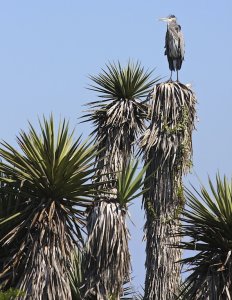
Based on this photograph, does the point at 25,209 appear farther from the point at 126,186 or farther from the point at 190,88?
the point at 190,88

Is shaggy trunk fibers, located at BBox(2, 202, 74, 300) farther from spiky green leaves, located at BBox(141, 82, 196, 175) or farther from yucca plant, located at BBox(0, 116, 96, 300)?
spiky green leaves, located at BBox(141, 82, 196, 175)

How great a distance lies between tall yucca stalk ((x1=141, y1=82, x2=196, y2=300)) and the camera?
62.0 feet

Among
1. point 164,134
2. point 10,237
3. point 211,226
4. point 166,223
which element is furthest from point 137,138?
point 10,237

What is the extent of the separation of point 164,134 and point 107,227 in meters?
2.67

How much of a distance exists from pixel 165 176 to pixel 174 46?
173 inches

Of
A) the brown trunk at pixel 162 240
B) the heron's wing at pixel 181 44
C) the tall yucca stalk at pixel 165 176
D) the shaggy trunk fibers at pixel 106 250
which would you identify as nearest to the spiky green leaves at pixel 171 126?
the tall yucca stalk at pixel 165 176

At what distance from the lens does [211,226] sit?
17.0m

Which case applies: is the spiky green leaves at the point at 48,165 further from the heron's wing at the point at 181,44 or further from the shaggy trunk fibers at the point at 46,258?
the heron's wing at the point at 181,44

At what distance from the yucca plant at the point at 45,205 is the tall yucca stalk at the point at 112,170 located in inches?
20.3

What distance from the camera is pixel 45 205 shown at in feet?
53.7

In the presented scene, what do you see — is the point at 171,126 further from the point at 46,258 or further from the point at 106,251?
the point at 46,258

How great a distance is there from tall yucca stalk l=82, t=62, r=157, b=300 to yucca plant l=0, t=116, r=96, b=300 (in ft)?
1.69

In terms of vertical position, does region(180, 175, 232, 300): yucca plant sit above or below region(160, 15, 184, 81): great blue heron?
below

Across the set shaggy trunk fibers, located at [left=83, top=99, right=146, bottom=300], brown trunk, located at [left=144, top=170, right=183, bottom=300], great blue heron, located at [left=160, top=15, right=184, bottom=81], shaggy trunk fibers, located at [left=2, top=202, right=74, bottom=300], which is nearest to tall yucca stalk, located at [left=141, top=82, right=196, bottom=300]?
brown trunk, located at [left=144, top=170, right=183, bottom=300]
